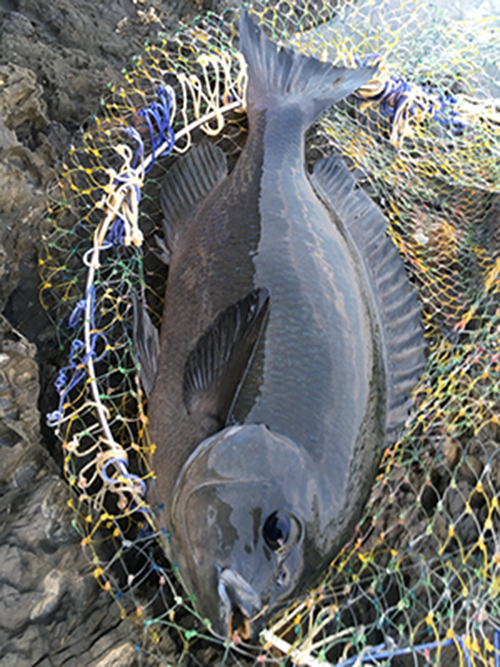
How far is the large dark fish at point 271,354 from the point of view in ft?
5.23

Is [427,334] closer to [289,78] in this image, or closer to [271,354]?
[271,354]

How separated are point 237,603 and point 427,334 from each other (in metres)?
1.56

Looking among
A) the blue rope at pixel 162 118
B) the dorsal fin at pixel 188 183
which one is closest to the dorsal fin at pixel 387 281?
the dorsal fin at pixel 188 183

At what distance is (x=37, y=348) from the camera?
214 centimetres

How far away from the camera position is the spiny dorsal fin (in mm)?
1846

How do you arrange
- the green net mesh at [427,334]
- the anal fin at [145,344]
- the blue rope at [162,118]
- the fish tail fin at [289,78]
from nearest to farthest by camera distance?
the green net mesh at [427,334] < the anal fin at [145,344] < the blue rope at [162,118] < the fish tail fin at [289,78]

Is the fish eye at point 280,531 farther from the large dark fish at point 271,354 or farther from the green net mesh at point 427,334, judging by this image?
the green net mesh at point 427,334

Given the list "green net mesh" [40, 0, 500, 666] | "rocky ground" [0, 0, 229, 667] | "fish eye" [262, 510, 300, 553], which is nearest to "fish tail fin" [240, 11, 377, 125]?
"green net mesh" [40, 0, 500, 666]

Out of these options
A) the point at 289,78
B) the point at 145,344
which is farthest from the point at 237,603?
the point at 289,78

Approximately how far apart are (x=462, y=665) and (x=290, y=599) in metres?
0.62

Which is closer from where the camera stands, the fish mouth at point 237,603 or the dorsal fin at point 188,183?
the fish mouth at point 237,603

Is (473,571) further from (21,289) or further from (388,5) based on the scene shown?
(388,5)

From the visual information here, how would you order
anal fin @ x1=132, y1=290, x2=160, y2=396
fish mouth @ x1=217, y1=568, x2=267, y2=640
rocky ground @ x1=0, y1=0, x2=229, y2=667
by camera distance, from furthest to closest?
anal fin @ x1=132, y1=290, x2=160, y2=396
rocky ground @ x1=0, y1=0, x2=229, y2=667
fish mouth @ x1=217, y1=568, x2=267, y2=640

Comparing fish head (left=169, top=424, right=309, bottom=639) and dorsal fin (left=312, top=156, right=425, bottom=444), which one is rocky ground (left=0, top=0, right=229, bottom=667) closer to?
fish head (left=169, top=424, right=309, bottom=639)
